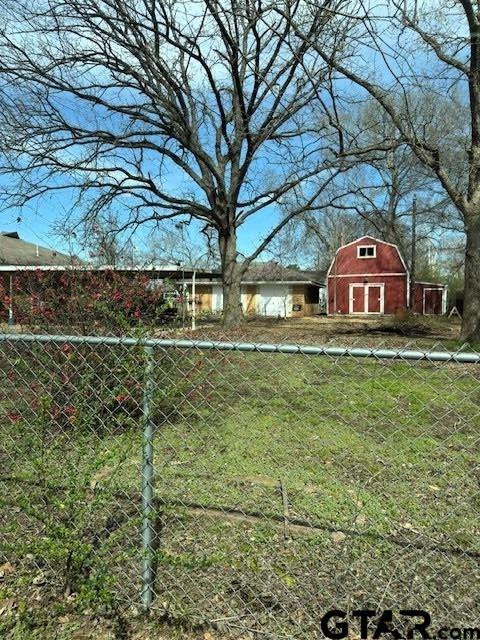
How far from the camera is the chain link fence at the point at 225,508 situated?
2188 millimetres

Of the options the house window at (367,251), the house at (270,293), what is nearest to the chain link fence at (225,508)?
the house at (270,293)

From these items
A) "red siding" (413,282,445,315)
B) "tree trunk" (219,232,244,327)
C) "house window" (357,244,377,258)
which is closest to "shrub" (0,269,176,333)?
"tree trunk" (219,232,244,327)

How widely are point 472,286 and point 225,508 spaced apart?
994 cm

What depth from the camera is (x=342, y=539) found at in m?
2.87

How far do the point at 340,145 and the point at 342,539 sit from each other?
13.0 meters

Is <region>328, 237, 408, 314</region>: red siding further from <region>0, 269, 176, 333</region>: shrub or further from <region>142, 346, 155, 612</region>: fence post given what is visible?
<region>142, 346, 155, 612</region>: fence post

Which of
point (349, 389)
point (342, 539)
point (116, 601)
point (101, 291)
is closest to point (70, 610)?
point (116, 601)

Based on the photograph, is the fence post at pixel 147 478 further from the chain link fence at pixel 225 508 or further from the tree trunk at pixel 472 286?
the tree trunk at pixel 472 286

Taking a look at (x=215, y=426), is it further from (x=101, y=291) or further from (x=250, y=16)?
(x=250, y=16)

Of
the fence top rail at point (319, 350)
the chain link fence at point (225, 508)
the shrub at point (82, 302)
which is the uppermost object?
the shrub at point (82, 302)

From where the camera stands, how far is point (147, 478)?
2.24 m

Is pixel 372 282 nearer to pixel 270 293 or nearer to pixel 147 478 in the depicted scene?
pixel 270 293

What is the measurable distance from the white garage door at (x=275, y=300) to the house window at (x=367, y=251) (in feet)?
18.9

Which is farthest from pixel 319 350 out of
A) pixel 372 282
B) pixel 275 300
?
pixel 275 300
